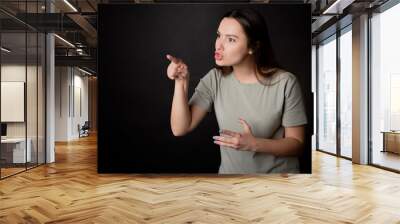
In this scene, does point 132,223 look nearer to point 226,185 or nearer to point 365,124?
point 226,185

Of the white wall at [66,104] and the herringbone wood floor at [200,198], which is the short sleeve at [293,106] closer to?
the herringbone wood floor at [200,198]

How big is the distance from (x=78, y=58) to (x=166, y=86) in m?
7.57

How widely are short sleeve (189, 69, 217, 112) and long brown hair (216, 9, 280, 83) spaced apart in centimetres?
20

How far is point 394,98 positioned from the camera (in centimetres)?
755

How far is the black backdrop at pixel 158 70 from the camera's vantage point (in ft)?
20.9

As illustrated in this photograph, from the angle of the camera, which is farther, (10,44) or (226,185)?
(10,44)

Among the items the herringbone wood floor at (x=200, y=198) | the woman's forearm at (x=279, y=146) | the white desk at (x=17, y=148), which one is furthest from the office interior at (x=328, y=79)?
the woman's forearm at (x=279, y=146)

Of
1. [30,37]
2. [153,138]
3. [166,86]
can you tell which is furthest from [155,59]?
[30,37]

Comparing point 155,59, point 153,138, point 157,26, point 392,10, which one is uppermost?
point 392,10

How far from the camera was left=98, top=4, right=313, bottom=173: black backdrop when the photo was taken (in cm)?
637

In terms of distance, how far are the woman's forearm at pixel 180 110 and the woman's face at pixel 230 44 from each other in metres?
0.65

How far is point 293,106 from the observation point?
6.10 metres

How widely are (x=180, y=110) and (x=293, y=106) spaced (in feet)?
5.42

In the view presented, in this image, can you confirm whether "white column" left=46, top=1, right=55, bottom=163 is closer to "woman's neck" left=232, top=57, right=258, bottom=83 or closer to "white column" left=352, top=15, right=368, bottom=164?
"woman's neck" left=232, top=57, right=258, bottom=83
